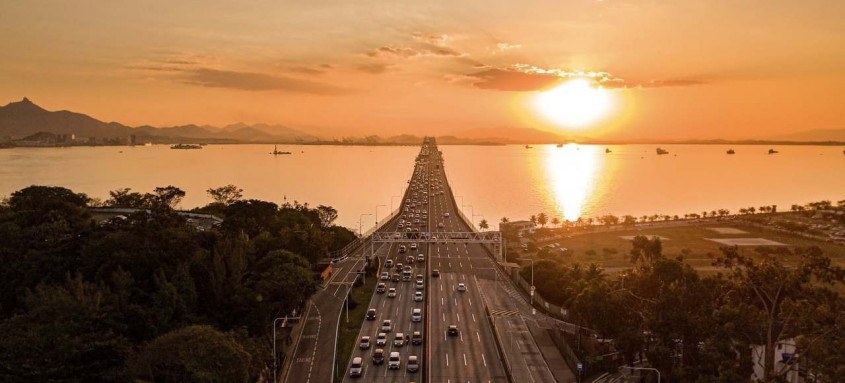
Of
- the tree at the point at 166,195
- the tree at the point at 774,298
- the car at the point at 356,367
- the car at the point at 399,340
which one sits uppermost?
the tree at the point at 166,195

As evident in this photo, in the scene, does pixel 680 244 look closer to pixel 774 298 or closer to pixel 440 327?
pixel 774 298

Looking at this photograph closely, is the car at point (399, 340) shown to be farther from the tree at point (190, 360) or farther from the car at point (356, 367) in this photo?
the tree at point (190, 360)

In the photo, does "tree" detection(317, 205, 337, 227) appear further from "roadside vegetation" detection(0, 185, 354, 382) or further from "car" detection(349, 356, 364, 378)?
"car" detection(349, 356, 364, 378)

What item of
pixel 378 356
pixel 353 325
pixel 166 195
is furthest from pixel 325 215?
pixel 378 356

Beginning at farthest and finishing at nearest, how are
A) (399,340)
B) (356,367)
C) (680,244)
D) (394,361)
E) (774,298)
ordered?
(680,244) → (399,340) → (394,361) → (356,367) → (774,298)

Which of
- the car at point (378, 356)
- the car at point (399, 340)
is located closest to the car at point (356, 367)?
the car at point (378, 356)

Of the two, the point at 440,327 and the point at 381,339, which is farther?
the point at 440,327
